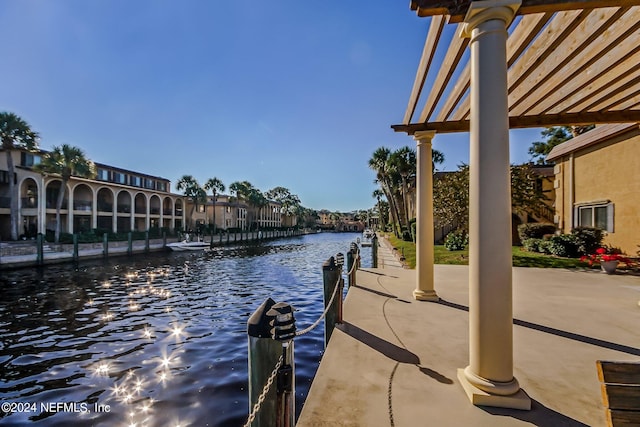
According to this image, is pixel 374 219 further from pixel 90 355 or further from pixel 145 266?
pixel 90 355

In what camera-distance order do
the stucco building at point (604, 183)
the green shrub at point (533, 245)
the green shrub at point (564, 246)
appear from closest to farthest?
the stucco building at point (604, 183), the green shrub at point (564, 246), the green shrub at point (533, 245)

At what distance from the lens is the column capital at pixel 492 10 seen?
2.79 meters

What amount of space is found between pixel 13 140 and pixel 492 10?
126ft

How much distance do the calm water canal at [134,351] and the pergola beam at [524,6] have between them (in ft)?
18.1

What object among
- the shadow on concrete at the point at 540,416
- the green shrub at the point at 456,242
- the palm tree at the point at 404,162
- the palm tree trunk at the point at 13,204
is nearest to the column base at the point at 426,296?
the shadow on concrete at the point at 540,416

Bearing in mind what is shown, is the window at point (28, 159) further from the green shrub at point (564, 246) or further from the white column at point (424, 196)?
the green shrub at point (564, 246)

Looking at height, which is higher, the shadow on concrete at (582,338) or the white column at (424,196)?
the white column at (424,196)

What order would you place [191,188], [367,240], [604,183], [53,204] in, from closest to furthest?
[604,183] → [53,204] → [367,240] → [191,188]

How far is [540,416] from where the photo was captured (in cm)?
278

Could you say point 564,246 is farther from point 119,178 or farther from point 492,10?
point 119,178

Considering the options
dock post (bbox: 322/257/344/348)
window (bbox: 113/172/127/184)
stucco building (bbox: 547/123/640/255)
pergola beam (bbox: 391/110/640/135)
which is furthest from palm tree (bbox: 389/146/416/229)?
window (bbox: 113/172/127/184)

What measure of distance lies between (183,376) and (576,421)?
20.1 ft

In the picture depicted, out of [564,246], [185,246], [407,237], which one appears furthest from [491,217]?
[185,246]

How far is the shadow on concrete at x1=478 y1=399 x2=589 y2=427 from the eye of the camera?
268 centimetres
